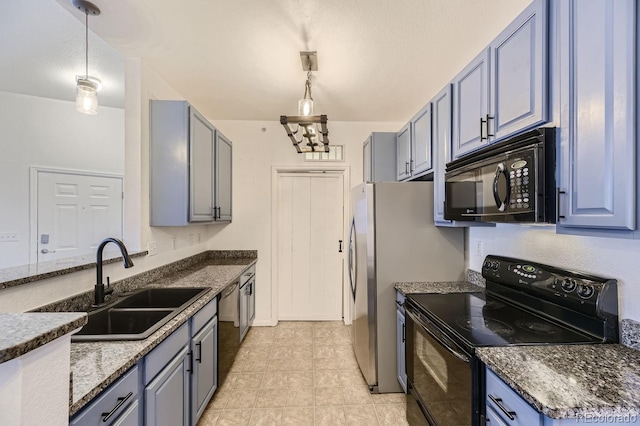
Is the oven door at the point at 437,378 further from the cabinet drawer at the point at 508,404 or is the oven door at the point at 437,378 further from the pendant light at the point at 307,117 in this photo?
the pendant light at the point at 307,117

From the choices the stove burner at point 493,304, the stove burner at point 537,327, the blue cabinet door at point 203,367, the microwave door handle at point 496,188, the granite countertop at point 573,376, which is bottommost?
the blue cabinet door at point 203,367

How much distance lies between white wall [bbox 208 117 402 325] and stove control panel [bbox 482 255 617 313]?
2389mm

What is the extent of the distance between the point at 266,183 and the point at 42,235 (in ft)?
8.12

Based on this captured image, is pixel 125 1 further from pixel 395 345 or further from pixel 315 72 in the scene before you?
pixel 395 345

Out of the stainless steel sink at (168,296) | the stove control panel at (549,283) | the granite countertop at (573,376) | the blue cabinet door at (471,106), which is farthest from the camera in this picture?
the stainless steel sink at (168,296)

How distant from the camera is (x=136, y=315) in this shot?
64.5 inches

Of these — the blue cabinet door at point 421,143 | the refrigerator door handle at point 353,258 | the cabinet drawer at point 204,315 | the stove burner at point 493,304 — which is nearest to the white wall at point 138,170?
the cabinet drawer at point 204,315

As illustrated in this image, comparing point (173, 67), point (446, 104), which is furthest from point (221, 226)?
point (446, 104)

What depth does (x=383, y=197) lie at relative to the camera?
2.21m

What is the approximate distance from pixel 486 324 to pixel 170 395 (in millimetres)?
1653

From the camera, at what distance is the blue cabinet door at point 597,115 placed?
85cm

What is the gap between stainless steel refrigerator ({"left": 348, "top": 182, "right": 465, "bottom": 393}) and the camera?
221 cm

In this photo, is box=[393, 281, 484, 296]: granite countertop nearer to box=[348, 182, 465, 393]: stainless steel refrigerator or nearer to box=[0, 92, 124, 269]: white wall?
box=[348, 182, 465, 393]: stainless steel refrigerator

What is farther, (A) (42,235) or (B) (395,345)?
(A) (42,235)
